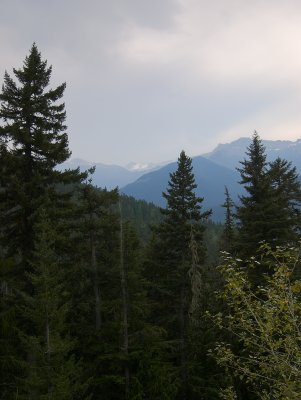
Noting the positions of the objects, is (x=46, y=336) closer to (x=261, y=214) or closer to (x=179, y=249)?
(x=179, y=249)

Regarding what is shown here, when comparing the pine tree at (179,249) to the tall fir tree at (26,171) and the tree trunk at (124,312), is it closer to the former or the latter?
the tree trunk at (124,312)

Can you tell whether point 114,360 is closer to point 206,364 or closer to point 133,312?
point 133,312

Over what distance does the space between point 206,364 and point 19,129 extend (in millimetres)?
17702

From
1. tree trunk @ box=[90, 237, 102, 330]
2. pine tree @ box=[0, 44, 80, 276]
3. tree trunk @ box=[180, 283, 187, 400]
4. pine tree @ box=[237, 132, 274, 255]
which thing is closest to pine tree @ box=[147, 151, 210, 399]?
tree trunk @ box=[180, 283, 187, 400]

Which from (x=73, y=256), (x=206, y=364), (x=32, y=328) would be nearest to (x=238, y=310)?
(x=32, y=328)

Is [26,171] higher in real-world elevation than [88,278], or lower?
higher

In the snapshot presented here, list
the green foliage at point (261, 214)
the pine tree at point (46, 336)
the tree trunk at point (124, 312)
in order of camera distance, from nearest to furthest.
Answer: the pine tree at point (46, 336) < the tree trunk at point (124, 312) < the green foliage at point (261, 214)

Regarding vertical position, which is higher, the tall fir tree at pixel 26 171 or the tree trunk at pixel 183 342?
the tall fir tree at pixel 26 171

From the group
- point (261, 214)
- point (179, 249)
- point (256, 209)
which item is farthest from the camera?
point (179, 249)

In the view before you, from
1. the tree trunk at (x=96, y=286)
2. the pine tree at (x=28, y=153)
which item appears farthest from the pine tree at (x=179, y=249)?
the pine tree at (x=28, y=153)

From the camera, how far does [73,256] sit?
65.2 ft

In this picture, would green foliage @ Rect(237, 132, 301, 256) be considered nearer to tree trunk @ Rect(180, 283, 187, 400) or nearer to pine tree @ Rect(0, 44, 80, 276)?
tree trunk @ Rect(180, 283, 187, 400)

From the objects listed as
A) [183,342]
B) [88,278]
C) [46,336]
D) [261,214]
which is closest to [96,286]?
[88,278]

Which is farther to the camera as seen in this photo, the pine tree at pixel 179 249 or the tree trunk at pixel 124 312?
the pine tree at pixel 179 249
